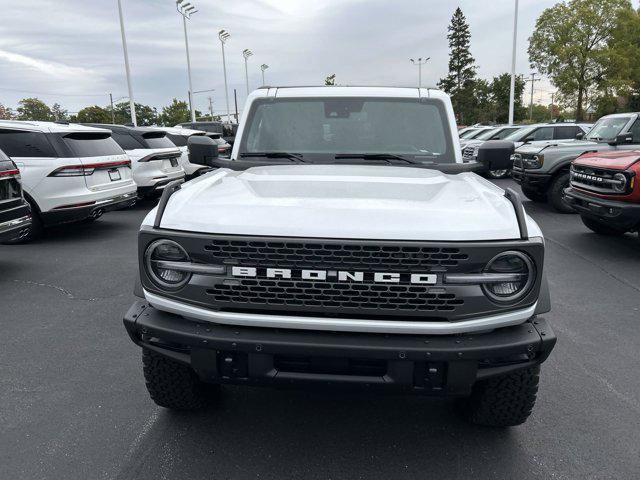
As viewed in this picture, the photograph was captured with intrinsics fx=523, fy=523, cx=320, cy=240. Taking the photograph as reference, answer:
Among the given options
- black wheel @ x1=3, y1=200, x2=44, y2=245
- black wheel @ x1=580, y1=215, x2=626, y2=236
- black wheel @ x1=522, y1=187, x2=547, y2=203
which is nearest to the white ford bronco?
black wheel @ x1=3, y1=200, x2=44, y2=245

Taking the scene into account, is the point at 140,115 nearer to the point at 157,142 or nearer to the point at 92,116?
the point at 92,116

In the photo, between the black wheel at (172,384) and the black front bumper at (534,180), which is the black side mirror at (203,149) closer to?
the black wheel at (172,384)

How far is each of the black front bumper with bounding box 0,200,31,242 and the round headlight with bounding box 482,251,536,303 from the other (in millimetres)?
5468

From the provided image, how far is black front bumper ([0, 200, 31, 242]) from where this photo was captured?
19.0 feet

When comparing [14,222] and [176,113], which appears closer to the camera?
[14,222]

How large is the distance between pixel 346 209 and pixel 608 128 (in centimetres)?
939

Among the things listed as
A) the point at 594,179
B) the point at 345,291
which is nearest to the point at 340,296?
the point at 345,291

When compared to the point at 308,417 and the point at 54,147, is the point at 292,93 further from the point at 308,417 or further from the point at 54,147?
the point at 54,147

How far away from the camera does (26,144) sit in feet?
25.4

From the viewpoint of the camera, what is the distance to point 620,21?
136 ft

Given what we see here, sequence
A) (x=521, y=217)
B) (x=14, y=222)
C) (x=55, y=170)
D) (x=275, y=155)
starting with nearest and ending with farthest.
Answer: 1. (x=521, y=217)
2. (x=275, y=155)
3. (x=14, y=222)
4. (x=55, y=170)

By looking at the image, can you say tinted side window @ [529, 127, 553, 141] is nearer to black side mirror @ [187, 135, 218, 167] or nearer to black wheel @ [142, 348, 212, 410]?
black side mirror @ [187, 135, 218, 167]

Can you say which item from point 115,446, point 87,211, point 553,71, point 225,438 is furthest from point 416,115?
point 553,71

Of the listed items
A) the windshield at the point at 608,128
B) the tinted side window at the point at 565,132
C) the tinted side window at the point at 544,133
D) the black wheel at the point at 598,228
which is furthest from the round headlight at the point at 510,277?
the tinted side window at the point at 565,132
